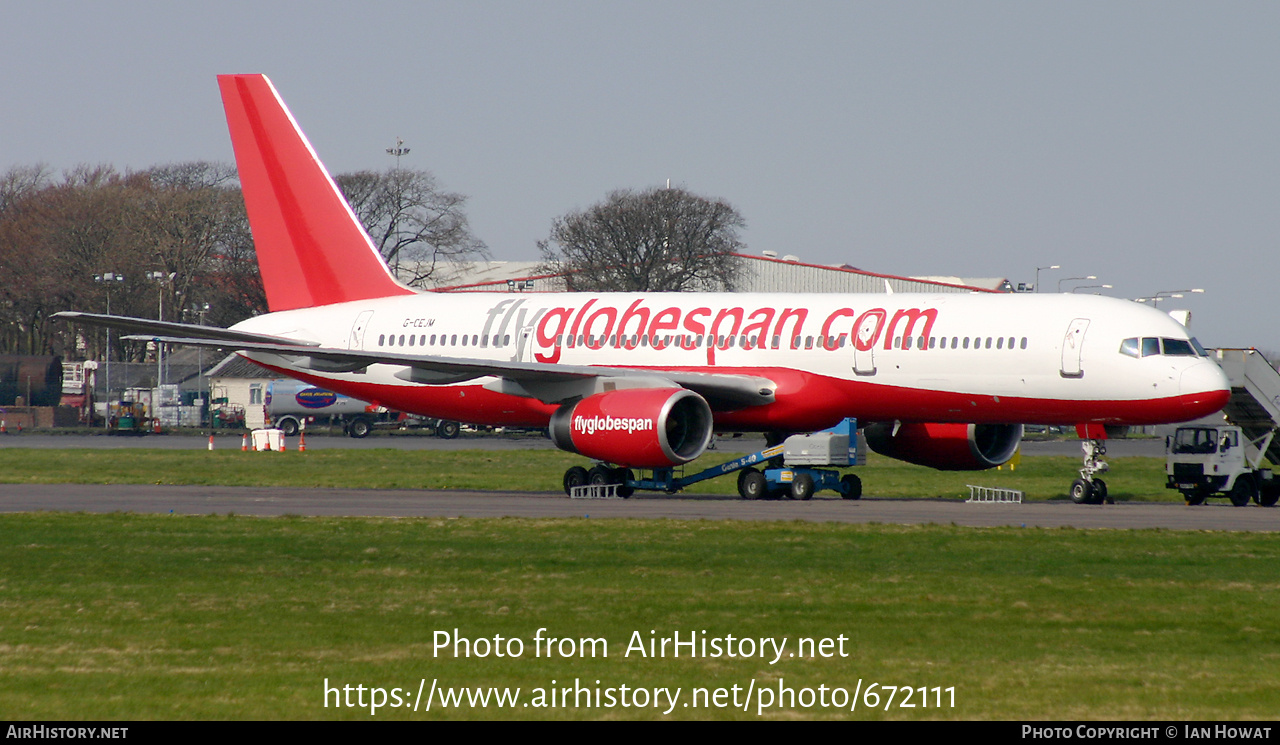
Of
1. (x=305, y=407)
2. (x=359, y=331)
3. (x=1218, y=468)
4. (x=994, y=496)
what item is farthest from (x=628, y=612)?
(x=305, y=407)

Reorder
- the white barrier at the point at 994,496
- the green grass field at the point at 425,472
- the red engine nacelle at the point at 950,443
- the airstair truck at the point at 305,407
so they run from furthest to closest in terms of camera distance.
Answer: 1. the airstair truck at the point at 305,407
2. the green grass field at the point at 425,472
3. the red engine nacelle at the point at 950,443
4. the white barrier at the point at 994,496

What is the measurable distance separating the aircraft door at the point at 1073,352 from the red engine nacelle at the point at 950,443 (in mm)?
3725

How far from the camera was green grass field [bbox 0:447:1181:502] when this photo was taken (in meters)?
33.5

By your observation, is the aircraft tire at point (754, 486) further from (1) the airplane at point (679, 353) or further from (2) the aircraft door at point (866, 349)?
(2) the aircraft door at point (866, 349)

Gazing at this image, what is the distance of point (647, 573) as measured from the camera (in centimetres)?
1636

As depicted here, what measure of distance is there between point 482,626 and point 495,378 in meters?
20.6

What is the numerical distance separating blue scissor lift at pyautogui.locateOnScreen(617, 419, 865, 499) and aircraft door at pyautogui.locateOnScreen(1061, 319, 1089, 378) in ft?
14.5

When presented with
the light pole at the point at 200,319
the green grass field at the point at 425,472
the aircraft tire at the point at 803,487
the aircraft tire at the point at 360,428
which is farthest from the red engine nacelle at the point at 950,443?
the light pole at the point at 200,319

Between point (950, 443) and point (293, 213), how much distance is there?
57.5ft

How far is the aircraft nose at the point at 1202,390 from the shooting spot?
87.4 feet

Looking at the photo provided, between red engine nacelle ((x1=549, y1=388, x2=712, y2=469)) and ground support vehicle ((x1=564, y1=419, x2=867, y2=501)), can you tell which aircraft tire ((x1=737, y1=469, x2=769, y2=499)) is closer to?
ground support vehicle ((x1=564, y1=419, x2=867, y2=501))

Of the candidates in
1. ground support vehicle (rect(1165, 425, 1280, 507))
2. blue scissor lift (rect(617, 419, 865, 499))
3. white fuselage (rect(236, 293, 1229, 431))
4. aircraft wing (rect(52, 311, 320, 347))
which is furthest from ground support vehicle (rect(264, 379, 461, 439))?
ground support vehicle (rect(1165, 425, 1280, 507))

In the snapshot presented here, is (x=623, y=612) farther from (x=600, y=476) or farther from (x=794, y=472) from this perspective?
(x=600, y=476)

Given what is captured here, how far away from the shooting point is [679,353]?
31.8m
